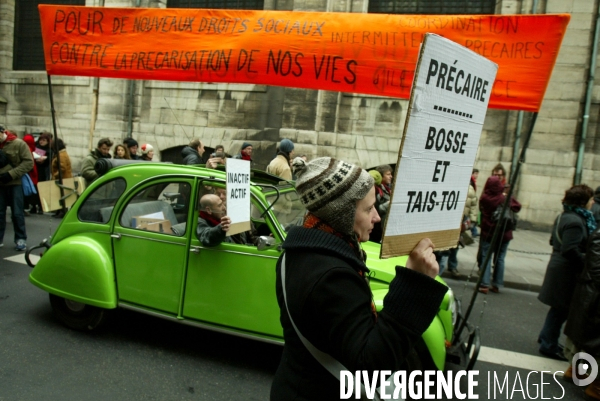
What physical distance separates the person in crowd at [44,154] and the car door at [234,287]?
9292 millimetres

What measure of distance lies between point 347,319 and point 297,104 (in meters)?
12.6

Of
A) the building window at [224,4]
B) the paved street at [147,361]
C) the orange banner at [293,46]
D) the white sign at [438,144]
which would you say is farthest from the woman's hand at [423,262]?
the building window at [224,4]

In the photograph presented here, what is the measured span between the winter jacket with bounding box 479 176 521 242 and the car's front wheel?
5.70 metres

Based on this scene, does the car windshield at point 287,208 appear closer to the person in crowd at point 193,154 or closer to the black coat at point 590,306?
the black coat at point 590,306

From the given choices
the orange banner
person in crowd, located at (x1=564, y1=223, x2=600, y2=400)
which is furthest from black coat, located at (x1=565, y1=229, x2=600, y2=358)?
the orange banner

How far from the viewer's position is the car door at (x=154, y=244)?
4281mm

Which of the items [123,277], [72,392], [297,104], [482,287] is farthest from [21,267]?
[297,104]

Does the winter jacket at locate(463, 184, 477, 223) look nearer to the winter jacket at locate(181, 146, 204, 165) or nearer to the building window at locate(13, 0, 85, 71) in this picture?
the winter jacket at locate(181, 146, 204, 165)

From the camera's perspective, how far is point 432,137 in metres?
1.97

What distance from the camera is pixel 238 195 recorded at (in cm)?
397

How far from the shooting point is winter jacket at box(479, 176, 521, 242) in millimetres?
7559

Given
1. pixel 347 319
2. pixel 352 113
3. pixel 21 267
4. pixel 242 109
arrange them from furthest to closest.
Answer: pixel 242 109 < pixel 352 113 < pixel 21 267 < pixel 347 319

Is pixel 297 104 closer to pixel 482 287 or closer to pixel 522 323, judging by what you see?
pixel 482 287

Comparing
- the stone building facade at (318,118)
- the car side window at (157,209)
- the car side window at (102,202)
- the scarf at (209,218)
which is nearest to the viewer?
the scarf at (209,218)
